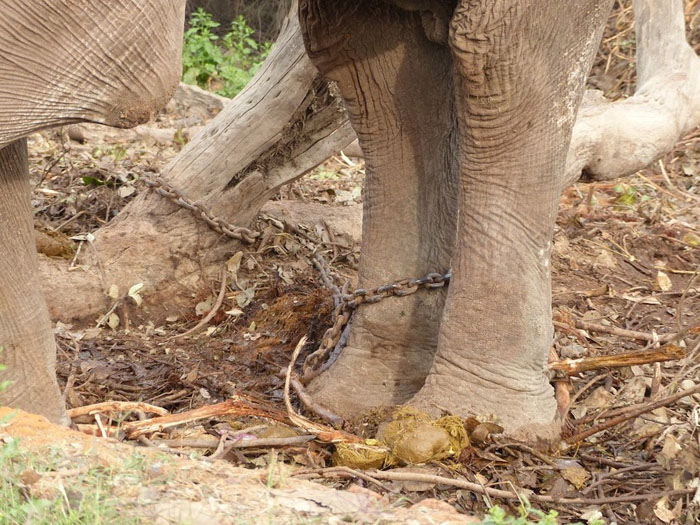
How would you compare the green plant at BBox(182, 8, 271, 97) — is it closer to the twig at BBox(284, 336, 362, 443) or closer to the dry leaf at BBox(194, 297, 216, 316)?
the dry leaf at BBox(194, 297, 216, 316)

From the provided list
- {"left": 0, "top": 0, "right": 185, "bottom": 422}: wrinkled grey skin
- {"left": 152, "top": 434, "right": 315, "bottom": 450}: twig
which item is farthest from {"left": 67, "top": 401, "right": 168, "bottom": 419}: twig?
{"left": 0, "top": 0, "right": 185, "bottom": 422}: wrinkled grey skin

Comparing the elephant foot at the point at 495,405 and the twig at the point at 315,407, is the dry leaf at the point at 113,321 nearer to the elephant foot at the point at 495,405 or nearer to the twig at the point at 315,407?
the twig at the point at 315,407

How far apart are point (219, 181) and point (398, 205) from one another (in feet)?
4.51

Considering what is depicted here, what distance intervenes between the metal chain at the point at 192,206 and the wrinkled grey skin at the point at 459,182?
1.23 meters

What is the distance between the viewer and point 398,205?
3469 millimetres

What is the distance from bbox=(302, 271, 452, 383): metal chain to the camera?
3.44 metres

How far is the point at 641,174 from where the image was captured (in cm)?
715

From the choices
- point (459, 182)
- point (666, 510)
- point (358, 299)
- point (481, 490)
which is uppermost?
point (459, 182)

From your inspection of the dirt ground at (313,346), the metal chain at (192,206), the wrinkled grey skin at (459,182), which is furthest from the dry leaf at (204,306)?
the wrinkled grey skin at (459,182)

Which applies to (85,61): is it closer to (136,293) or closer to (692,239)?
(136,293)

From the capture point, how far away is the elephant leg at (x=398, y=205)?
10.9 ft

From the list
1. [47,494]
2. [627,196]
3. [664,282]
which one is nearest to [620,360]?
[664,282]

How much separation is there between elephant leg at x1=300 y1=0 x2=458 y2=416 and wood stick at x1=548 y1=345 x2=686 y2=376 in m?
0.46

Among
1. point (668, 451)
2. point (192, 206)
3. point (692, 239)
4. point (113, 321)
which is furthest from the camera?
point (692, 239)
